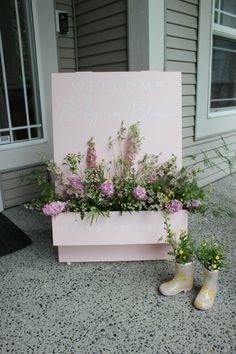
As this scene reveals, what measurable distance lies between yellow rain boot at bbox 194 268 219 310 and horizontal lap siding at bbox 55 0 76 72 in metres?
2.22

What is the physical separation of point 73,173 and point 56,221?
29 cm

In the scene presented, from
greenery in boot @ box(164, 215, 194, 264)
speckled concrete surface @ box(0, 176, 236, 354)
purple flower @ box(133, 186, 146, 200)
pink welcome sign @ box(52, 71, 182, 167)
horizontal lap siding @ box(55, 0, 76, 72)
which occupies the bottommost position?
speckled concrete surface @ box(0, 176, 236, 354)

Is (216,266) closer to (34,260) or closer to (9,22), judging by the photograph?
(34,260)

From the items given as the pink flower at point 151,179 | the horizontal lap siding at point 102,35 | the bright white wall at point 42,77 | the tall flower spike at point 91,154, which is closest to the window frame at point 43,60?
the bright white wall at point 42,77

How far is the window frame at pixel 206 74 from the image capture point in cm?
270

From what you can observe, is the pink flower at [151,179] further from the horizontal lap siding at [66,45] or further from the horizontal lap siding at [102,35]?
the horizontal lap siding at [66,45]

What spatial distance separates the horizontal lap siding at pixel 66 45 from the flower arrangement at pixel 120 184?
4.69 ft

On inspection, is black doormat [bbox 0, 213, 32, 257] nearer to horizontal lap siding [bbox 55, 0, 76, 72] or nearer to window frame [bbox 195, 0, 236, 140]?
horizontal lap siding [bbox 55, 0, 76, 72]

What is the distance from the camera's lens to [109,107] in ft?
5.83

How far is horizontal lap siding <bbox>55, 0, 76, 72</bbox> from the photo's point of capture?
2.79 m

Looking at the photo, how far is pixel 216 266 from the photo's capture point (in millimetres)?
1467

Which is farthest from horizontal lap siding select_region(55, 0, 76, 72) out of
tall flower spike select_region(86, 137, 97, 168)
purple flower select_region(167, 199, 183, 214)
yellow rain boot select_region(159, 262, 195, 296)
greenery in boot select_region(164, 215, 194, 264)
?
yellow rain boot select_region(159, 262, 195, 296)

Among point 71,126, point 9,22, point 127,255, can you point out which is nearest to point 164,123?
point 71,126

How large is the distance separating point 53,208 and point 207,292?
0.88 m
